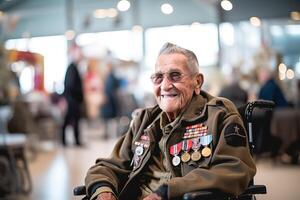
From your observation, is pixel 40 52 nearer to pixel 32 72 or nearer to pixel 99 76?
pixel 32 72

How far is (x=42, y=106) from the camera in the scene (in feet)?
26.4

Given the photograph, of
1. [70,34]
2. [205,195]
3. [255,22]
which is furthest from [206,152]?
[70,34]

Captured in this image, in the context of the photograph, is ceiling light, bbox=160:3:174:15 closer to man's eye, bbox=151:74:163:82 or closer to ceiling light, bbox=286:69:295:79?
ceiling light, bbox=286:69:295:79

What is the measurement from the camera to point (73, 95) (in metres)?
7.38

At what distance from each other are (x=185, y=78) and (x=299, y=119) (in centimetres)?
357

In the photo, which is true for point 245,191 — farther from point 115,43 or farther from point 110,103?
point 115,43

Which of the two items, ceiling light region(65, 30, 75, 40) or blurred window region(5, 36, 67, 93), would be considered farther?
ceiling light region(65, 30, 75, 40)

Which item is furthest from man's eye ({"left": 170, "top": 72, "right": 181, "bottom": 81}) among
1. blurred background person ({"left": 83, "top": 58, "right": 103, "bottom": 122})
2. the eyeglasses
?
blurred background person ({"left": 83, "top": 58, "right": 103, "bottom": 122})

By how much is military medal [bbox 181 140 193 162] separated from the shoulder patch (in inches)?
6.8

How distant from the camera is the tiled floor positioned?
11.6 ft

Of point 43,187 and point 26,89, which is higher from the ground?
point 26,89

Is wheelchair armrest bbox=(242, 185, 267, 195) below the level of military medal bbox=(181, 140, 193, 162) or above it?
below

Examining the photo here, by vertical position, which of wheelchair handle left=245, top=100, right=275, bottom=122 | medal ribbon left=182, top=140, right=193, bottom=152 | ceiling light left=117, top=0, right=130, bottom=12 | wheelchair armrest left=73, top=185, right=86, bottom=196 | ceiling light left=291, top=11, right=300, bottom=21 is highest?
ceiling light left=117, top=0, right=130, bottom=12

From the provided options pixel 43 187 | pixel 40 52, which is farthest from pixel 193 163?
pixel 40 52
